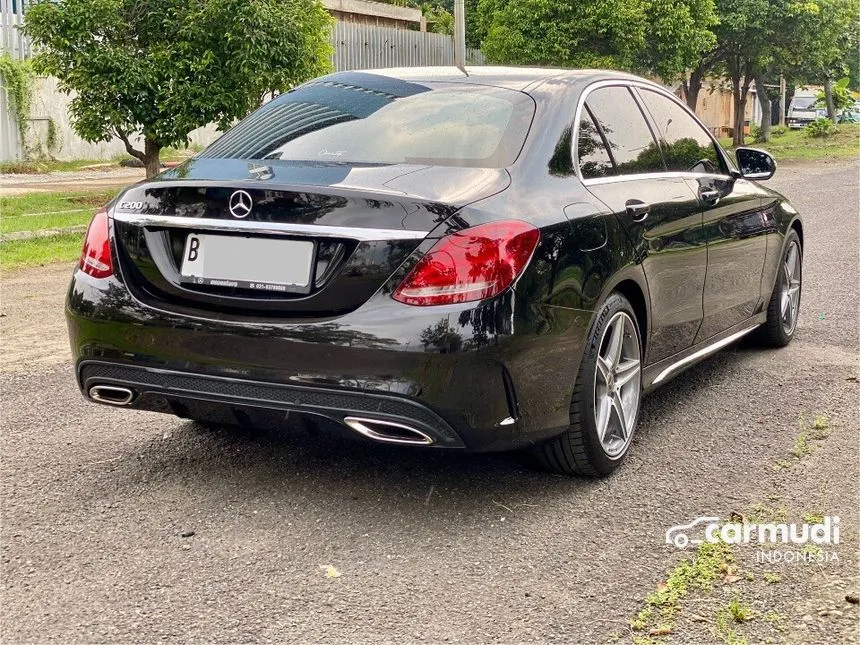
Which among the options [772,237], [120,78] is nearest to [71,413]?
[772,237]

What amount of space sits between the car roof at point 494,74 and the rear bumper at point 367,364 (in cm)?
118

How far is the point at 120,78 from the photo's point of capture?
43.4 ft

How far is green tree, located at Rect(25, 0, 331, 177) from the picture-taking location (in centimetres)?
1327

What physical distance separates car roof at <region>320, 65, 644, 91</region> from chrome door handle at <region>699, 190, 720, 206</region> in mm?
721

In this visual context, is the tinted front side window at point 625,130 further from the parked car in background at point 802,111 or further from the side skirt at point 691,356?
the parked car in background at point 802,111

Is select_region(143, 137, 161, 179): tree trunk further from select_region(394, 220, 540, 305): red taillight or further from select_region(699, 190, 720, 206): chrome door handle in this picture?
select_region(394, 220, 540, 305): red taillight

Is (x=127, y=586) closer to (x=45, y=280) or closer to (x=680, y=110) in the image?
(x=680, y=110)

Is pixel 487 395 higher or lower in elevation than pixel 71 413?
higher

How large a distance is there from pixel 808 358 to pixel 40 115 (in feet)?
63.8


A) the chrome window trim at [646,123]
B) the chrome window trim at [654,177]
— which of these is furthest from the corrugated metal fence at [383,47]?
the chrome window trim at [654,177]

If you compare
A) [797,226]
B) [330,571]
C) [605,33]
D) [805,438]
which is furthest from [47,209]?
[605,33]

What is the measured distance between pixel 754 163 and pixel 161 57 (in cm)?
924

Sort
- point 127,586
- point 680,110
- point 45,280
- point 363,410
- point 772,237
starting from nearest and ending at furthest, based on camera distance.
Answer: point 127,586 < point 363,410 < point 680,110 < point 772,237 < point 45,280
